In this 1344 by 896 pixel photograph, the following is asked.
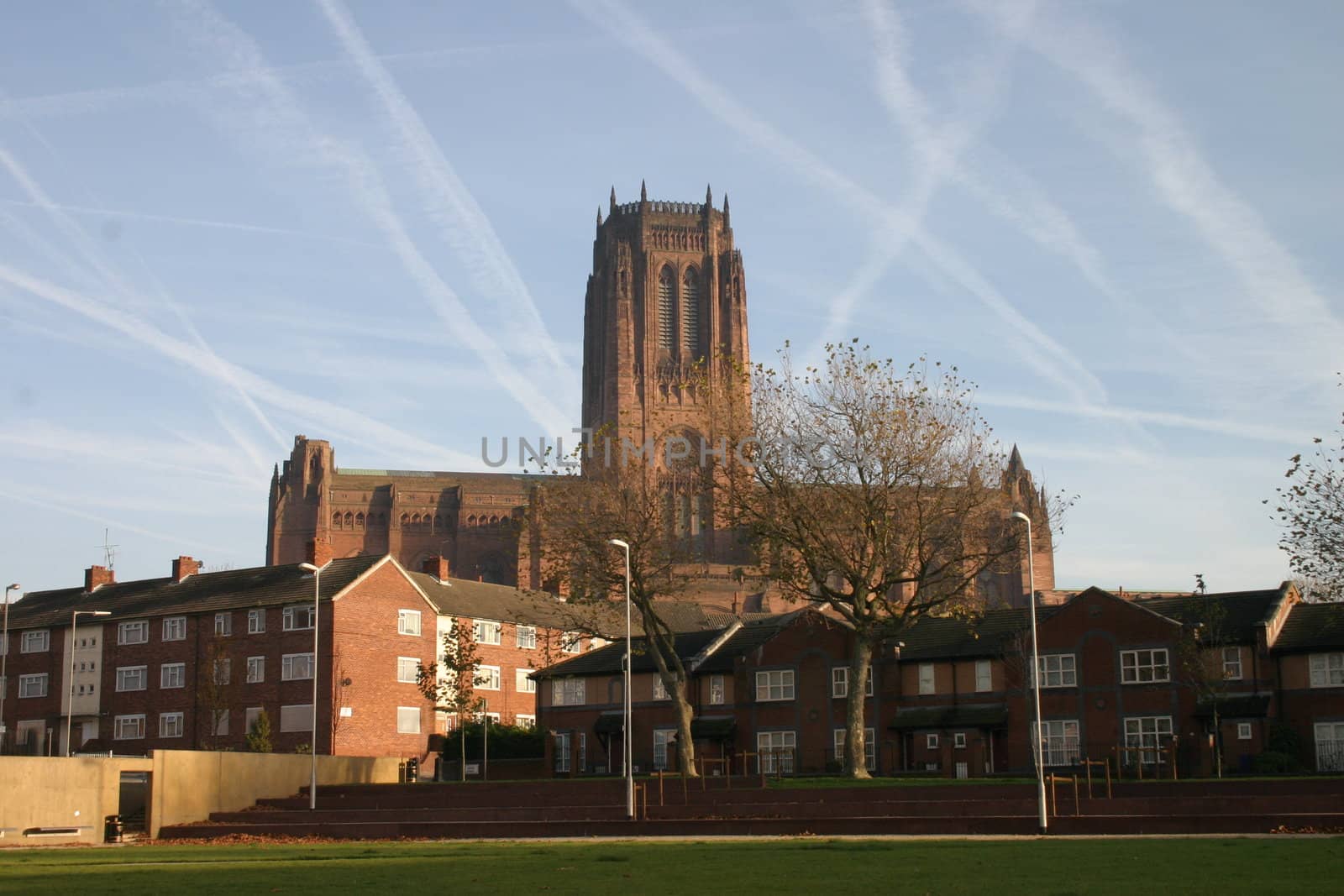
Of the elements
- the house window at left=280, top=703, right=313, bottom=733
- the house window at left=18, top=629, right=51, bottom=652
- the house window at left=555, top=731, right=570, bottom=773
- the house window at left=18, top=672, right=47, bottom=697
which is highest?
the house window at left=18, top=629, right=51, bottom=652

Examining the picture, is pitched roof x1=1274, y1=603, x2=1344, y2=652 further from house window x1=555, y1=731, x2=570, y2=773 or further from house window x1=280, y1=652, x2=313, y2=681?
house window x1=280, y1=652, x2=313, y2=681

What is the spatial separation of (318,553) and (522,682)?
50.3 ft

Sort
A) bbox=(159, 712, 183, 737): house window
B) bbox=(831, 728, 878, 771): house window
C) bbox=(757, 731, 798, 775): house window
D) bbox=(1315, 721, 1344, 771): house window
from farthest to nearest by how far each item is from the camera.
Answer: bbox=(159, 712, 183, 737): house window, bbox=(757, 731, 798, 775): house window, bbox=(831, 728, 878, 771): house window, bbox=(1315, 721, 1344, 771): house window

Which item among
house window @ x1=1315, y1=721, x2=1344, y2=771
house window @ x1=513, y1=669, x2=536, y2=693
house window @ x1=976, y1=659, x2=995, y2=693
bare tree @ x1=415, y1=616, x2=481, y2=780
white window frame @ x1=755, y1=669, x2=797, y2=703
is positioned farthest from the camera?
house window @ x1=513, y1=669, x2=536, y2=693

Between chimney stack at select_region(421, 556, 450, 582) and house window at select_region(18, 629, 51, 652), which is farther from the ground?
chimney stack at select_region(421, 556, 450, 582)

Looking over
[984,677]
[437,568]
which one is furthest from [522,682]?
[984,677]

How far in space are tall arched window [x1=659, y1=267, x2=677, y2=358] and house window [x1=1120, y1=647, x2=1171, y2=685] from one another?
10257 centimetres

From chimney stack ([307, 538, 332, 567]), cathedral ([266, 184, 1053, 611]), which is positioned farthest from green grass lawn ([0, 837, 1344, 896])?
cathedral ([266, 184, 1053, 611])

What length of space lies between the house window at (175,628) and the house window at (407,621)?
393 inches

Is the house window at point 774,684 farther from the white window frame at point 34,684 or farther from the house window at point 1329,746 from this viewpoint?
the white window frame at point 34,684

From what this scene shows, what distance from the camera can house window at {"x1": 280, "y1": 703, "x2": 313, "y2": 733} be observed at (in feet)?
206

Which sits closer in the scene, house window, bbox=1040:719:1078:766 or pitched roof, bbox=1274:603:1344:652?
pitched roof, bbox=1274:603:1344:652

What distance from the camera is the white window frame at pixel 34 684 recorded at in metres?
71.6

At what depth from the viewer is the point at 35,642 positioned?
238 ft
